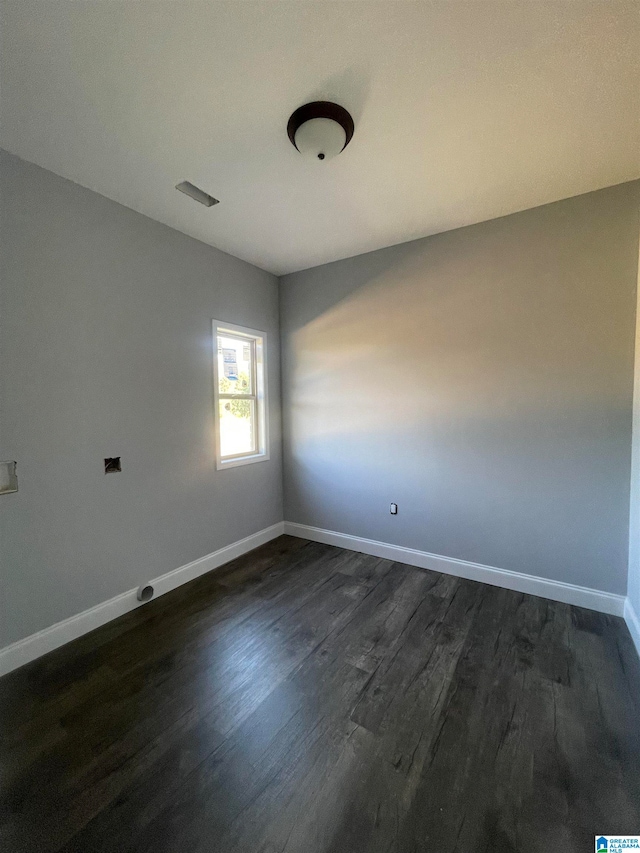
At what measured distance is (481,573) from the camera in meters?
2.66

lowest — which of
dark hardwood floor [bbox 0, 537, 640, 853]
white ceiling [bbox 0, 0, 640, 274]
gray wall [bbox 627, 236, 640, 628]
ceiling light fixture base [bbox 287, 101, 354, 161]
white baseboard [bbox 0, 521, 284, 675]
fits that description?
dark hardwood floor [bbox 0, 537, 640, 853]

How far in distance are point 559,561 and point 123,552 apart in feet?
10.5

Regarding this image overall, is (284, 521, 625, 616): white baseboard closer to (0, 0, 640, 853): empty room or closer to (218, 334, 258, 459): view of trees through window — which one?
(0, 0, 640, 853): empty room

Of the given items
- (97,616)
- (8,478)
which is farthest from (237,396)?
(97,616)

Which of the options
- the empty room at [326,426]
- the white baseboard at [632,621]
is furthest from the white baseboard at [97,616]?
the white baseboard at [632,621]

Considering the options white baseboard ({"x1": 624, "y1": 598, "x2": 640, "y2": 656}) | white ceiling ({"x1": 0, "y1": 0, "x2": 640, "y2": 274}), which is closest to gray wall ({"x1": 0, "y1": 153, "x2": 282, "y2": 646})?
white ceiling ({"x1": 0, "y1": 0, "x2": 640, "y2": 274})

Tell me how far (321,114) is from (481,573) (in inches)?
126

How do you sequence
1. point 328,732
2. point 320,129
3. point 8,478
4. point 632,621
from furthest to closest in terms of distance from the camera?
point 632,621, point 8,478, point 320,129, point 328,732

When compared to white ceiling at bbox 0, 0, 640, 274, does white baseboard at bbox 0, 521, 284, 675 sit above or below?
below

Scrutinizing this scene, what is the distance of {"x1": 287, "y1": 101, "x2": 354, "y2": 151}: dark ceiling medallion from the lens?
151cm

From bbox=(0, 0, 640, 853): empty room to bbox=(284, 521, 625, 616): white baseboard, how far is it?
23mm

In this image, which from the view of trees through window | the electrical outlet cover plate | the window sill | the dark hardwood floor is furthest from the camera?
the view of trees through window

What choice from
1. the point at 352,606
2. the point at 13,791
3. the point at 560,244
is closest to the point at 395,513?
the point at 352,606

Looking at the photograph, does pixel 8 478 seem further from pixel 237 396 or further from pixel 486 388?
pixel 486 388
